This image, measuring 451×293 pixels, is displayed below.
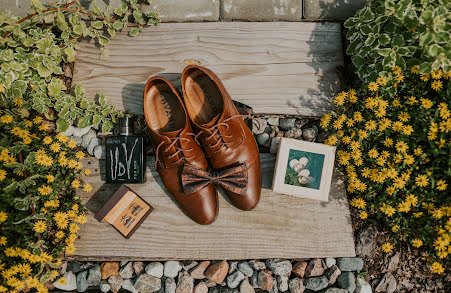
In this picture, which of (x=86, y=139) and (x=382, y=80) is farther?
(x=86, y=139)

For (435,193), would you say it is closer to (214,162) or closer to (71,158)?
(214,162)

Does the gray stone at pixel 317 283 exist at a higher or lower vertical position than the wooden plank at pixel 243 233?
lower

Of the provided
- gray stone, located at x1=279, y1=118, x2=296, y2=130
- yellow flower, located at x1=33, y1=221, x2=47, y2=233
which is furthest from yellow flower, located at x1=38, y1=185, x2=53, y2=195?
gray stone, located at x1=279, y1=118, x2=296, y2=130

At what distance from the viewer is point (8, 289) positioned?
208 centimetres

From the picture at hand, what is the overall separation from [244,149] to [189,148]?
0.38 m

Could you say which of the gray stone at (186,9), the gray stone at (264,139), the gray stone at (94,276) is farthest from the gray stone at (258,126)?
the gray stone at (94,276)

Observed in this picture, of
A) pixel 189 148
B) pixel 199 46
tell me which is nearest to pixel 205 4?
pixel 199 46

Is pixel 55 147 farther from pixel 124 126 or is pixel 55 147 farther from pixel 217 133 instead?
pixel 217 133

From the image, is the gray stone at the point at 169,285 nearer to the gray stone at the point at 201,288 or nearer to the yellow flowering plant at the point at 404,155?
the gray stone at the point at 201,288

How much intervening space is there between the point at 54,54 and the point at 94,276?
1669 mm

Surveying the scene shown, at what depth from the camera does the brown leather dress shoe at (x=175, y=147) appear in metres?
2.17

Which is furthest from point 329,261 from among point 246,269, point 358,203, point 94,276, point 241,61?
point 94,276

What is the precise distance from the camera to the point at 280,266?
2357mm

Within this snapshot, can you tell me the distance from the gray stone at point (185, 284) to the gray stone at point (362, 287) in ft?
3.93
